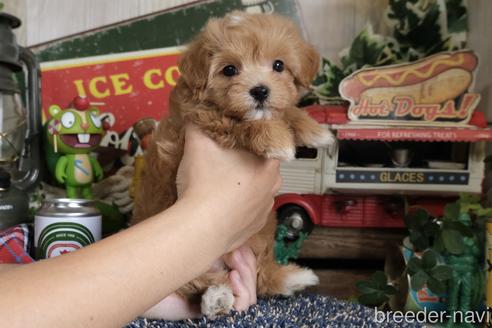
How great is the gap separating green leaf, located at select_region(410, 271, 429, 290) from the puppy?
1.85ft

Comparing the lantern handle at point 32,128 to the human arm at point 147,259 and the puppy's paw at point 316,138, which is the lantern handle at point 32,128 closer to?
the human arm at point 147,259

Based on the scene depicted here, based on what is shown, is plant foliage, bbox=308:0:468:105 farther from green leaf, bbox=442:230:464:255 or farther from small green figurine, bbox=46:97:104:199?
small green figurine, bbox=46:97:104:199

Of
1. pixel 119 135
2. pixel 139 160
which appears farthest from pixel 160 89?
pixel 139 160

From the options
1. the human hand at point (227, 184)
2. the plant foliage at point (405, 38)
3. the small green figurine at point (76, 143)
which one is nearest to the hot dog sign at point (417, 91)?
the plant foliage at point (405, 38)

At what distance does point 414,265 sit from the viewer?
5.06 feet

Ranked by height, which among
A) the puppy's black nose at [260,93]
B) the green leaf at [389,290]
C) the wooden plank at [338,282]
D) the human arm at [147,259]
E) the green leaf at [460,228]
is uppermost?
the puppy's black nose at [260,93]

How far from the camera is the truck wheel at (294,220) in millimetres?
1897

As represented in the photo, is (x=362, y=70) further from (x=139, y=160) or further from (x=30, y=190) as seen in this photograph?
(x=30, y=190)

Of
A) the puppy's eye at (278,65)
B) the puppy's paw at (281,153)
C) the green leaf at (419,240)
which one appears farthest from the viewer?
the green leaf at (419,240)

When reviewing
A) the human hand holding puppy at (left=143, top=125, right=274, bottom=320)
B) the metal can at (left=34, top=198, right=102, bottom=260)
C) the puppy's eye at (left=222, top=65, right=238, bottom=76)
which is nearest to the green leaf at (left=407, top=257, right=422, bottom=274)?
the human hand holding puppy at (left=143, top=125, right=274, bottom=320)

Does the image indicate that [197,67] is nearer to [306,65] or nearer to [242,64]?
[242,64]

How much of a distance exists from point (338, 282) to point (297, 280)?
0.62 m

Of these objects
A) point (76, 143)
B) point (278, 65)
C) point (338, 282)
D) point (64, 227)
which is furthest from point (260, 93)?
point (338, 282)

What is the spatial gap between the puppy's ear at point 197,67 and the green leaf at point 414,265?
1.01 m
